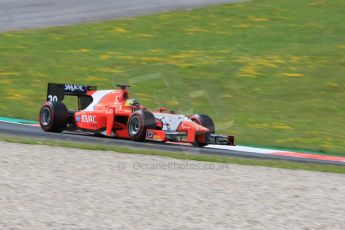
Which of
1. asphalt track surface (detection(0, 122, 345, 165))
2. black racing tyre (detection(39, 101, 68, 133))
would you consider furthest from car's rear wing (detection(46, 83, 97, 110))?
asphalt track surface (detection(0, 122, 345, 165))

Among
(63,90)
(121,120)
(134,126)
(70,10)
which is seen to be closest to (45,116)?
(63,90)

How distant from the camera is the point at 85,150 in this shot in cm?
1207

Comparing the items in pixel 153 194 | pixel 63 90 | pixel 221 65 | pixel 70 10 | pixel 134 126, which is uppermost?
pixel 70 10

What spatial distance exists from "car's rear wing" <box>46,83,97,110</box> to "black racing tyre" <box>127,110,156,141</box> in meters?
1.70

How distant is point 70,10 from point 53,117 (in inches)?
A: 561

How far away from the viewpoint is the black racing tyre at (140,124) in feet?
Answer: 45.5

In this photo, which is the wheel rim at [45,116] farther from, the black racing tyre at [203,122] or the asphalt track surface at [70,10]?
the asphalt track surface at [70,10]

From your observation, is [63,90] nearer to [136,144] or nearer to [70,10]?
[136,144]

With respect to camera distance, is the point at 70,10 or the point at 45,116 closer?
the point at 45,116

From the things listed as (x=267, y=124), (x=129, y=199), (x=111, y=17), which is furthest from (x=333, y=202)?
(x=111, y=17)

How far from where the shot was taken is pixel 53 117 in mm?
14812

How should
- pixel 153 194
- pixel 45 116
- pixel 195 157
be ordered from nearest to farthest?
pixel 153 194, pixel 195 157, pixel 45 116

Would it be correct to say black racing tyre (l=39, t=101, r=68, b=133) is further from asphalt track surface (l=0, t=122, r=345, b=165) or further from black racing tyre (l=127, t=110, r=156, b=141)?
black racing tyre (l=127, t=110, r=156, b=141)

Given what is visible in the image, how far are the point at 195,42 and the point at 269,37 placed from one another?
2509mm
